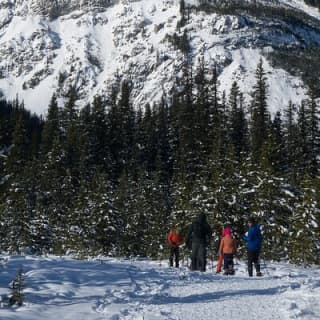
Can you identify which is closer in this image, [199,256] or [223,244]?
[223,244]

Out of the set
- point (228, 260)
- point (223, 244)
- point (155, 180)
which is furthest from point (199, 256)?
point (155, 180)

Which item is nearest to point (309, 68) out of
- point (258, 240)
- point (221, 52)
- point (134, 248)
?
point (221, 52)

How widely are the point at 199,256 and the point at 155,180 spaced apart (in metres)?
34.2

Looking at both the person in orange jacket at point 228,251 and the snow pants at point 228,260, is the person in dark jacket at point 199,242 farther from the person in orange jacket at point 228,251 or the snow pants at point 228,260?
the snow pants at point 228,260

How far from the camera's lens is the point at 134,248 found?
41.0 meters

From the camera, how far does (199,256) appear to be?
727 inches

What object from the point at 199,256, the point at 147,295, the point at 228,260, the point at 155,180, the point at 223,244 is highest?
the point at 155,180

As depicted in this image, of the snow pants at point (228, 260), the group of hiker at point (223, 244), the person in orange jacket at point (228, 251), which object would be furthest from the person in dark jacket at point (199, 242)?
the snow pants at point (228, 260)

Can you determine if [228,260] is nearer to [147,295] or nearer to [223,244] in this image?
[223,244]

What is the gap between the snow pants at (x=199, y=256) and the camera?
18.4 m

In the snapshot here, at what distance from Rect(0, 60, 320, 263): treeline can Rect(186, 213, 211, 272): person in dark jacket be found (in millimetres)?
6356

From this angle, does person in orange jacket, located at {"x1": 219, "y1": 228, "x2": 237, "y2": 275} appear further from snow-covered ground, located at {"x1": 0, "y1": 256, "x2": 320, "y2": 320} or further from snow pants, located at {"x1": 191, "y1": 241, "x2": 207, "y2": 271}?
snow-covered ground, located at {"x1": 0, "y1": 256, "x2": 320, "y2": 320}

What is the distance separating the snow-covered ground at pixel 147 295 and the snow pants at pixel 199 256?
2.11 metres

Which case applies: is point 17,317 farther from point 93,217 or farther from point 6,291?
point 93,217
